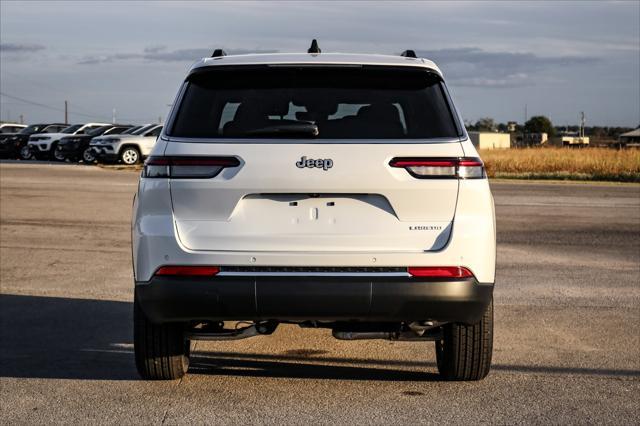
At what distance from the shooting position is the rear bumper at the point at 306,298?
5445 millimetres

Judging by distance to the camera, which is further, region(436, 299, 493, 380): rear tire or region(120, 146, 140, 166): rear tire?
region(120, 146, 140, 166): rear tire

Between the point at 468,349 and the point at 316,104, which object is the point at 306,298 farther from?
the point at 468,349

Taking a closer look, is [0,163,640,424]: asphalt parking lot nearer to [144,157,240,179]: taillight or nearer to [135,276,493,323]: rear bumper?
[135,276,493,323]: rear bumper

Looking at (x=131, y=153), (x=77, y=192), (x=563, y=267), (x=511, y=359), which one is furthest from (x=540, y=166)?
(x=511, y=359)

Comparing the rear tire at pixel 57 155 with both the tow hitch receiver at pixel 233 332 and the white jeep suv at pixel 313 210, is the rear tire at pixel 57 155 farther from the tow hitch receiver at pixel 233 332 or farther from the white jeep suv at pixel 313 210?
the white jeep suv at pixel 313 210

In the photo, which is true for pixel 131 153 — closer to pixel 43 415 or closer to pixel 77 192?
pixel 77 192

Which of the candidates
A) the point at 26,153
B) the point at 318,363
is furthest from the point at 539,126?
the point at 318,363

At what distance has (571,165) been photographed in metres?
38.7

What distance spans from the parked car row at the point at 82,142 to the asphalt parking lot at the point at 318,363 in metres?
21.3

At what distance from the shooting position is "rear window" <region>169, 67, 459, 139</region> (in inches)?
222

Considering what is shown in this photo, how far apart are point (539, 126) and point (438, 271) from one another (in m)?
173

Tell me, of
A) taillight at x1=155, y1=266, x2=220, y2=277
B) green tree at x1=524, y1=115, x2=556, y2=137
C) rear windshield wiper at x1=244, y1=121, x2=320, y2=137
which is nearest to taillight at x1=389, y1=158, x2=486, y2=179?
rear windshield wiper at x1=244, y1=121, x2=320, y2=137

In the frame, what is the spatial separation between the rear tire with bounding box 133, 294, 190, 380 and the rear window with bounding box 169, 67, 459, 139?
1.17 metres

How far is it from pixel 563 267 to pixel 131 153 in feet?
89.8
